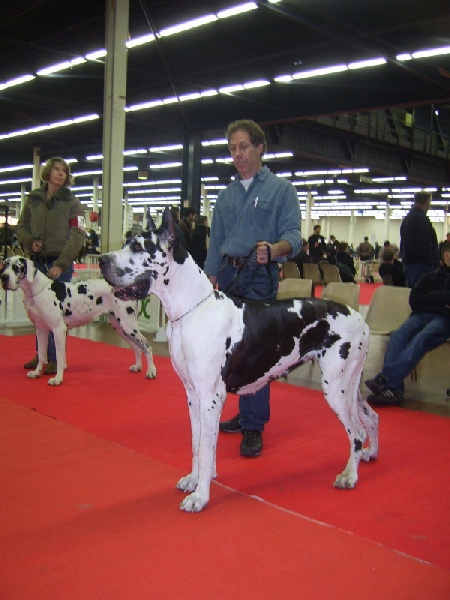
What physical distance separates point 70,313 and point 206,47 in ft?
21.4

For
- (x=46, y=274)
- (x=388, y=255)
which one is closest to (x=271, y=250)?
(x=46, y=274)

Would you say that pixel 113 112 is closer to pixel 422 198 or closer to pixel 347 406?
pixel 422 198

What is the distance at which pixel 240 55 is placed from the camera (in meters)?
10.1

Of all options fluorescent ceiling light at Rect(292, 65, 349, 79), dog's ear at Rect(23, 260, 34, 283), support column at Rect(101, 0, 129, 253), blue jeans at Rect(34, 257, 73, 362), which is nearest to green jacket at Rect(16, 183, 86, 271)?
blue jeans at Rect(34, 257, 73, 362)

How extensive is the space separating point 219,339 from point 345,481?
1035 mm

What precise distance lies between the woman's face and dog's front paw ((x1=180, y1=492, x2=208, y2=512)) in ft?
12.0

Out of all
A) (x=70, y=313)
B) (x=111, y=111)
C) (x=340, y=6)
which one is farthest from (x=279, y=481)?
(x=340, y=6)

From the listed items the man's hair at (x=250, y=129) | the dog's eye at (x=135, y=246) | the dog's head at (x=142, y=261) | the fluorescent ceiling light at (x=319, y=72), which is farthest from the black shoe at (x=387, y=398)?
the fluorescent ceiling light at (x=319, y=72)

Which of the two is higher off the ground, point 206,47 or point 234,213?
point 206,47

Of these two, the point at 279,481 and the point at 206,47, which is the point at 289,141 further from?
the point at 279,481

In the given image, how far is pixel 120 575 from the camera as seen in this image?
2031 millimetres

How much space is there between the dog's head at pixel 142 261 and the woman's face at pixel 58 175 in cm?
305

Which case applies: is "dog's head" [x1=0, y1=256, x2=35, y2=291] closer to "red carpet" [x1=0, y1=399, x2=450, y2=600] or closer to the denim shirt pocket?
"red carpet" [x1=0, y1=399, x2=450, y2=600]

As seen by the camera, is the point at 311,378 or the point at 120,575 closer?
the point at 120,575
